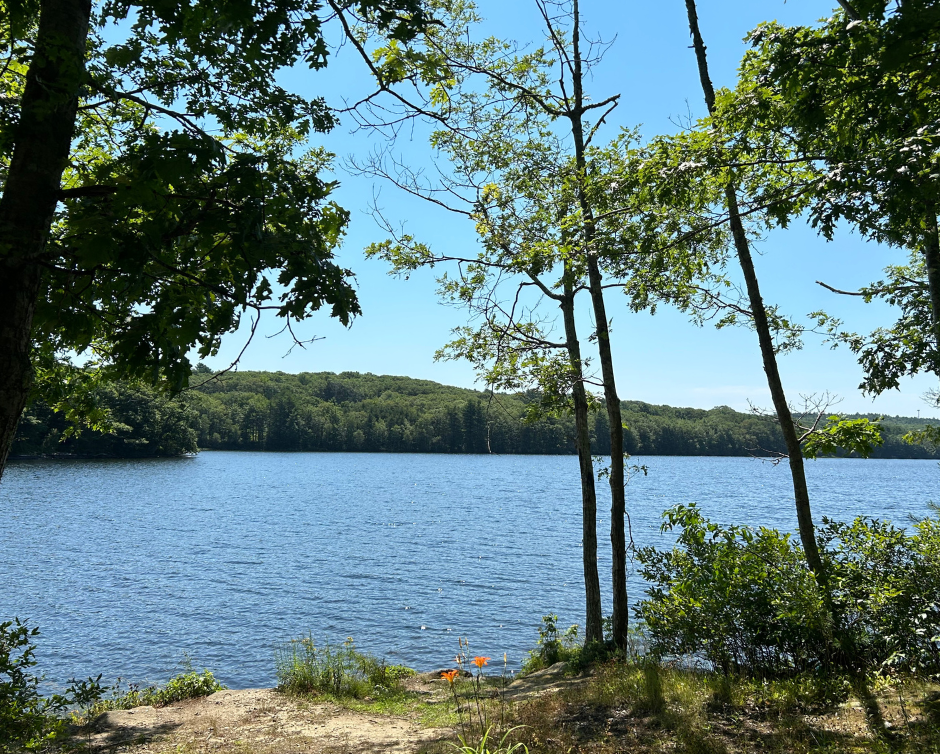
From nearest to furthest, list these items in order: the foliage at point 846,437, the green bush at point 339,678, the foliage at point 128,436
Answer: the foliage at point 846,437
the green bush at point 339,678
the foliage at point 128,436

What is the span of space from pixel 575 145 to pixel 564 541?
22903mm

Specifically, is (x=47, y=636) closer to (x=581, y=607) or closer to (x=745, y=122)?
(x=581, y=607)

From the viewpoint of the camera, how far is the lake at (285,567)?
15602mm

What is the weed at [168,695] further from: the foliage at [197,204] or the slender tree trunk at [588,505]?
the foliage at [197,204]

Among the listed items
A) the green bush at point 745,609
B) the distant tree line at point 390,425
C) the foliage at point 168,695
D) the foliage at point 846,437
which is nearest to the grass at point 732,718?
the green bush at point 745,609

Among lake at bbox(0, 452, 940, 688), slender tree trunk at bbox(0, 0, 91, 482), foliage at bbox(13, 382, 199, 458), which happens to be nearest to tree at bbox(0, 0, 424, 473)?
slender tree trunk at bbox(0, 0, 91, 482)

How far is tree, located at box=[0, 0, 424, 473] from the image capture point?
3107mm

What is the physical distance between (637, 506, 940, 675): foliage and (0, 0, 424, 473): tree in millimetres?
6234

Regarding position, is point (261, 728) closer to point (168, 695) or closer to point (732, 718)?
point (168, 695)

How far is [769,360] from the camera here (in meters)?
7.88

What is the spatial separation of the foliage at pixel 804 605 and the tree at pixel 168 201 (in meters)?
6.23

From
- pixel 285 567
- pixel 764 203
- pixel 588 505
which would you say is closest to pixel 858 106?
pixel 764 203

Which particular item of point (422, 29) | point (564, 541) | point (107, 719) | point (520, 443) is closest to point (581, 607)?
point (564, 541)

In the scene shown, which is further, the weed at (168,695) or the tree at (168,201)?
the weed at (168,695)
